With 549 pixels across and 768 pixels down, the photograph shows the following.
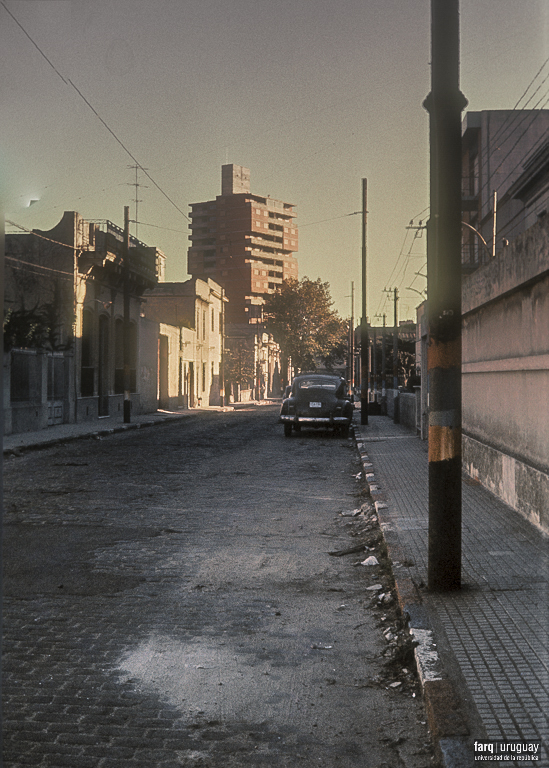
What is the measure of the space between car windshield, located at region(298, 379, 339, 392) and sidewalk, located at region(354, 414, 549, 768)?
13969 mm

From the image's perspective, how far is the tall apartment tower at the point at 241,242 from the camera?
124 metres

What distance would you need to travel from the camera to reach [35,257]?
28.8m

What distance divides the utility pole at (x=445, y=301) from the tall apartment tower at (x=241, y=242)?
114791 millimetres

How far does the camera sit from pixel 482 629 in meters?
4.38

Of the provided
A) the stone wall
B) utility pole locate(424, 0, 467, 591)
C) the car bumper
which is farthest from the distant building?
utility pole locate(424, 0, 467, 591)

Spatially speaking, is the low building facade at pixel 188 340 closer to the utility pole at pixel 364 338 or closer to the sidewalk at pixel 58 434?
the sidewalk at pixel 58 434

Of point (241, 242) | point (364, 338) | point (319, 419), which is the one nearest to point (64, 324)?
point (364, 338)

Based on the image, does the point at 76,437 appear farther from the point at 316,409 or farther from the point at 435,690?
the point at 435,690

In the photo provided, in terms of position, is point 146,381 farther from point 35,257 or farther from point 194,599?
point 194,599

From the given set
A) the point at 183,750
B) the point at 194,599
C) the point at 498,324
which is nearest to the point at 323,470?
the point at 498,324

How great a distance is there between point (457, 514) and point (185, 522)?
411cm

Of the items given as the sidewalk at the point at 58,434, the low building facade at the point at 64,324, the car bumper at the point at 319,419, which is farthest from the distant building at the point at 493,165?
the sidewalk at the point at 58,434

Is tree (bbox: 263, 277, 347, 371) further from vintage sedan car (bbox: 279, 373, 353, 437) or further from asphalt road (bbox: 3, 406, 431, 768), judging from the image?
asphalt road (bbox: 3, 406, 431, 768)

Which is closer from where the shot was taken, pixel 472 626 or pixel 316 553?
pixel 472 626
